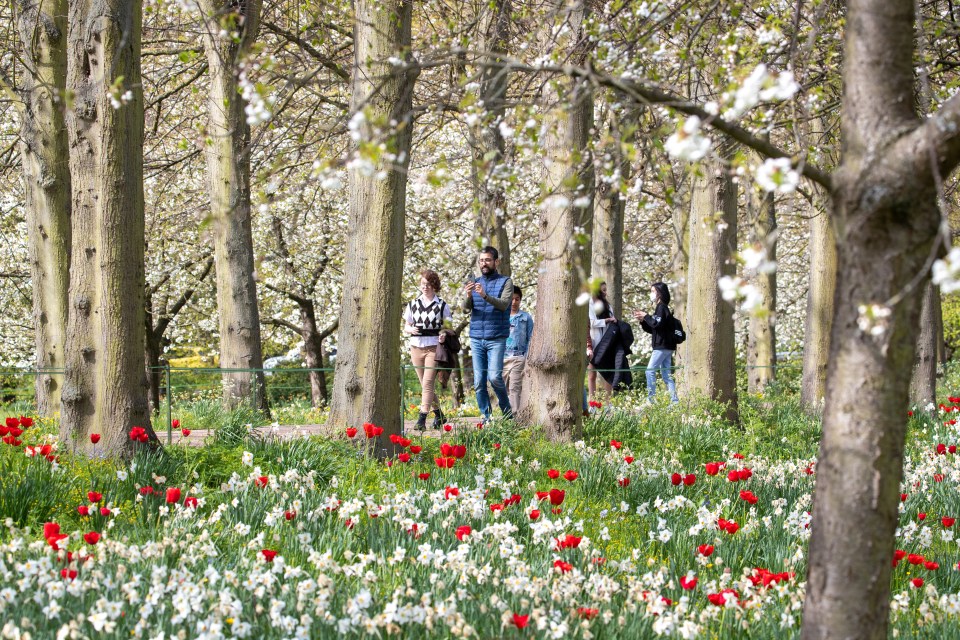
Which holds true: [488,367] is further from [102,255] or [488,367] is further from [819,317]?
[819,317]

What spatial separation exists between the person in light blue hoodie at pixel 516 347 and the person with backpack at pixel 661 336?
219 centimetres

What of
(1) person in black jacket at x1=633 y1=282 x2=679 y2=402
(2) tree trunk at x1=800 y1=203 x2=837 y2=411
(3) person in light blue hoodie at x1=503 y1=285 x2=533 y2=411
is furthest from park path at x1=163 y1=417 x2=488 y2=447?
(2) tree trunk at x1=800 y1=203 x2=837 y2=411

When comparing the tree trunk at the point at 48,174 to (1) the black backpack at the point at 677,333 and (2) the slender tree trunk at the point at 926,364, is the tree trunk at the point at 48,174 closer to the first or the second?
(1) the black backpack at the point at 677,333

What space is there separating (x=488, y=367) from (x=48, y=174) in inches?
186

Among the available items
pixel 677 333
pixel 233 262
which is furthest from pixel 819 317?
pixel 233 262

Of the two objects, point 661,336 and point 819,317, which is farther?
point 661,336

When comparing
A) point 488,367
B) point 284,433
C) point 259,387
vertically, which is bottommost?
point 284,433

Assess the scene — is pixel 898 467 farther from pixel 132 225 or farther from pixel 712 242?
pixel 712 242

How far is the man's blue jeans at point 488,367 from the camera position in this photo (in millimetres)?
9742

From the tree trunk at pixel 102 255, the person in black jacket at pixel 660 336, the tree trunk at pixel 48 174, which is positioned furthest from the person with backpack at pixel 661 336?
the tree trunk at pixel 102 255

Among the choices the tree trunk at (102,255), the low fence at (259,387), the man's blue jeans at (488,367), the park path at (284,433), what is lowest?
the low fence at (259,387)

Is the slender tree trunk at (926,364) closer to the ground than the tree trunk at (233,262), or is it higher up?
closer to the ground

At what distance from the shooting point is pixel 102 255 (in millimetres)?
5832

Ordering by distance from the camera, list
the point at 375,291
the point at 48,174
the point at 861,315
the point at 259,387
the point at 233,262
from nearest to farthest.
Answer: the point at 861,315, the point at 375,291, the point at 48,174, the point at 233,262, the point at 259,387
